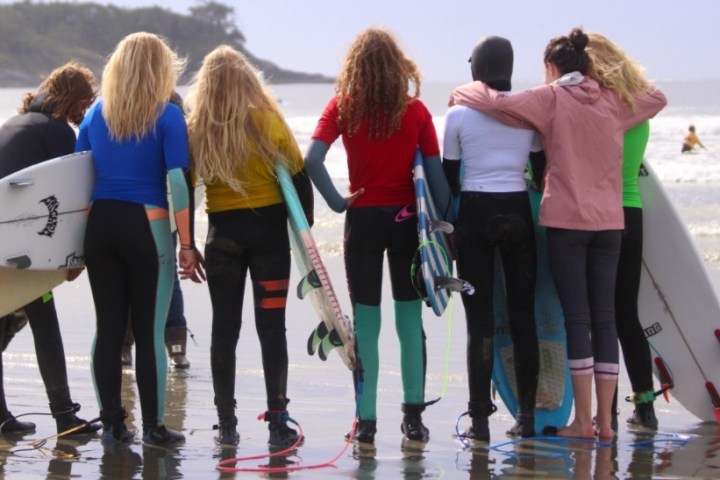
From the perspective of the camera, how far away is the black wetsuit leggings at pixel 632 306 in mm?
5191

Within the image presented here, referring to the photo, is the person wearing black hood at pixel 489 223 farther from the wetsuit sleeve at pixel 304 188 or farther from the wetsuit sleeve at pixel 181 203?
the wetsuit sleeve at pixel 181 203

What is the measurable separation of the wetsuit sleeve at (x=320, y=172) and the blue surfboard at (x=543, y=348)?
866 mm

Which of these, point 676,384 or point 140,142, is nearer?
point 140,142

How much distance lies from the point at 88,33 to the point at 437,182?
135103mm

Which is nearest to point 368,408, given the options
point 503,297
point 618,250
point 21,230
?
point 503,297

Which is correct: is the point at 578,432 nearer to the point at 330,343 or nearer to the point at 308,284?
the point at 330,343

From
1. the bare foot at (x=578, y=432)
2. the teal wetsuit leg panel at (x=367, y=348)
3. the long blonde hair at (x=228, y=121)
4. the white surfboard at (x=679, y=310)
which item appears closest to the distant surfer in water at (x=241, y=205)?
the long blonde hair at (x=228, y=121)

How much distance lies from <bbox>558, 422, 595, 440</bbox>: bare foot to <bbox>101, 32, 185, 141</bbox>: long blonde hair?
6.95ft

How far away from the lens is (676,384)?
18.1 feet

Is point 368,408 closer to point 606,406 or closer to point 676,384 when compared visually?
point 606,406

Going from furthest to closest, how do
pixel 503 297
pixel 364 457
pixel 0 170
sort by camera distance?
pixel 503 297, pixel 0 170, pixel 364 457

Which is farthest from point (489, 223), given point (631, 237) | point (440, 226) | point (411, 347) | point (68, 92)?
point (68, 92)

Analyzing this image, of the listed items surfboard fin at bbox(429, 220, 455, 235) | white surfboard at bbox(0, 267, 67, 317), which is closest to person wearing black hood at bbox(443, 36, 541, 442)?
surfboard fin at bbox(429, 220, 455, 235)

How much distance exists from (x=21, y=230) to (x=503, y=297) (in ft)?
6.83
